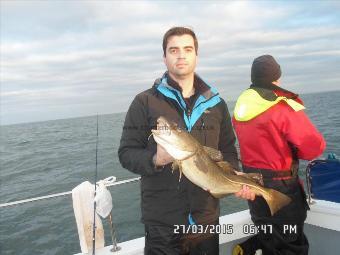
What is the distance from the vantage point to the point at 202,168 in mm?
3203

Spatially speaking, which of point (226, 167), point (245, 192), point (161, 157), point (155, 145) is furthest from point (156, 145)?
point (245, 192)

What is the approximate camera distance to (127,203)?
12.3m

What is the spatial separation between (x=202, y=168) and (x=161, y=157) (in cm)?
40

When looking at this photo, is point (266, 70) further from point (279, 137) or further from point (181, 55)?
point (181, 55)

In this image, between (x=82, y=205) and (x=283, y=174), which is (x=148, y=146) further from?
(x=283, y=174)

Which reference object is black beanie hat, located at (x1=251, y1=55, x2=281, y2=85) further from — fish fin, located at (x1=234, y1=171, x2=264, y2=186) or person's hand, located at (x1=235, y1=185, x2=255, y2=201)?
person's hand, located at (x1=235, y1=185, x2=255, y2=201)

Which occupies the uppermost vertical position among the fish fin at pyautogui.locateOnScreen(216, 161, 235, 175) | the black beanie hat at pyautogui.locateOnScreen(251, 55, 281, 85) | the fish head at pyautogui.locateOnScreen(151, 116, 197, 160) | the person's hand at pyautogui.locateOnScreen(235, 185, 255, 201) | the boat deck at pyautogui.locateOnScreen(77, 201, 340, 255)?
the black beanie hat at pyautogui.locateOnScreen(251, 55, 281, 85)

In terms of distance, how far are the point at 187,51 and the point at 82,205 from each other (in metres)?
2.19

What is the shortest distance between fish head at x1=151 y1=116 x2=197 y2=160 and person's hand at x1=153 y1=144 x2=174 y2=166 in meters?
0.05

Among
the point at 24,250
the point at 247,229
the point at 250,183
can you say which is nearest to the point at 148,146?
the point at 250,183

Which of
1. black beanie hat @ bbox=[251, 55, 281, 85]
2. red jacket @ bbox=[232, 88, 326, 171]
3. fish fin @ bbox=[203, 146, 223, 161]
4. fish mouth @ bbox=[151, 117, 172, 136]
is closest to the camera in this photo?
fish mouth @ bbox=[151, 117, 172, 136]

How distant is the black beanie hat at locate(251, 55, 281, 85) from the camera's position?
416cm

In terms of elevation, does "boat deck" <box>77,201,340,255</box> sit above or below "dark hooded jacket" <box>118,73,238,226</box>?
below

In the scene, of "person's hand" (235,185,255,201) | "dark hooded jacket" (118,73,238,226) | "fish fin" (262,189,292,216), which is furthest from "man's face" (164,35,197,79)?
"fish fin" (262,189,292,216)
